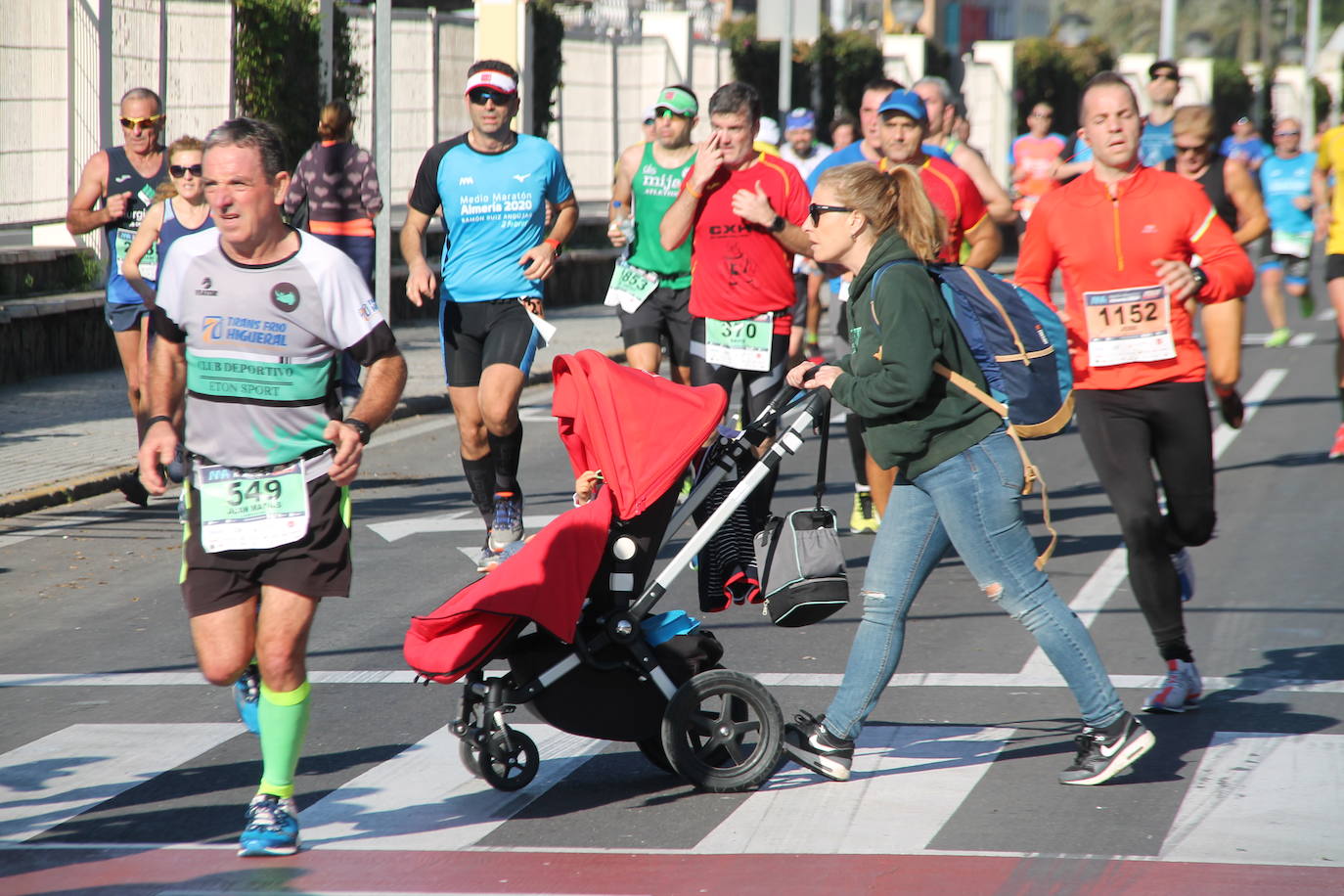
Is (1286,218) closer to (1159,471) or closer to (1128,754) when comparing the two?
(1159,471)

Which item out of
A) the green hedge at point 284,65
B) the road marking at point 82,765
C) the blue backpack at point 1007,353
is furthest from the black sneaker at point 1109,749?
the green hedge at point 284,65

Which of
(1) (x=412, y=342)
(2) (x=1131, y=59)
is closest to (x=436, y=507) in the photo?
(1) (x=412, y=342)

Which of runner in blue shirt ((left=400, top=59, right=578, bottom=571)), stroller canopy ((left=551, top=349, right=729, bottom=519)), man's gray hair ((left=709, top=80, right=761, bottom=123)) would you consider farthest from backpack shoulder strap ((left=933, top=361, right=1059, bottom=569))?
runner in blue shirt ((left=400, top=59, right=578, bottom=571))

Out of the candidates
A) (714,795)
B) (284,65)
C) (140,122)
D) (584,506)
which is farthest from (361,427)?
(284,65)

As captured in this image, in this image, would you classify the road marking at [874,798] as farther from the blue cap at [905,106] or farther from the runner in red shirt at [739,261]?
the blue cap at [905,106]

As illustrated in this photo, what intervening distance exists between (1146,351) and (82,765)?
3.58 m

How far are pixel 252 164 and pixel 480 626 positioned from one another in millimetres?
1351

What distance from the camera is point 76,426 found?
12.5 m

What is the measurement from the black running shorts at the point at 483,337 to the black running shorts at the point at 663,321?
0.64 metres

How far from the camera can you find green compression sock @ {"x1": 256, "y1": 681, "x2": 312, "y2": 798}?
192 inches

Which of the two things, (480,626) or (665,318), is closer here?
(480,626)

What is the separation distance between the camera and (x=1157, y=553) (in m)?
6.26

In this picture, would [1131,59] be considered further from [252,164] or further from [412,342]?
[252,164]

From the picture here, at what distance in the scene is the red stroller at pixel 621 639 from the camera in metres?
5.23
